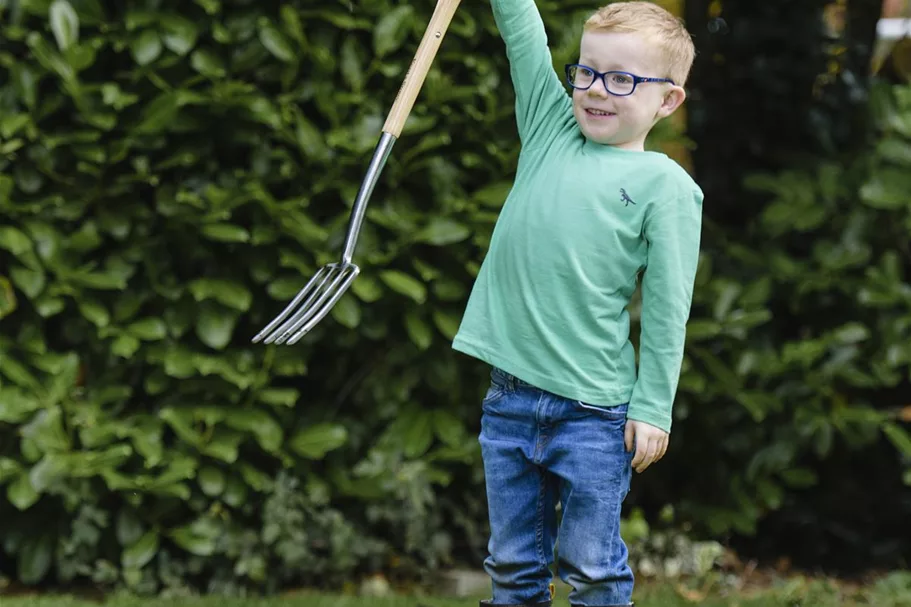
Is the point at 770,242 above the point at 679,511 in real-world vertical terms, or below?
above

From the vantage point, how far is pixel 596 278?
2740 millimetres

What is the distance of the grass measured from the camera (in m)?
4.05

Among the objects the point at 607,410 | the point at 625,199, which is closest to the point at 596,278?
the point at 625,199

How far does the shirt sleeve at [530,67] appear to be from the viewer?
2.93 m

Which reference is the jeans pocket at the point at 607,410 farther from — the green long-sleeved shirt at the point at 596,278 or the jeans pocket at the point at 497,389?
the jeans pocket at the point at 497,389

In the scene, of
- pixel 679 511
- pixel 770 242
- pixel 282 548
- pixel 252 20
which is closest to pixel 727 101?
pixel 770 242

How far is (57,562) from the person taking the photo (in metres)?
4.30

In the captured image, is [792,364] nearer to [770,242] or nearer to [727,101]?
[770,242]

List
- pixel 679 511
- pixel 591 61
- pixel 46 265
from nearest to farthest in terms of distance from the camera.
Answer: pixel 591 61
pixel 46 265
pixel 679 511

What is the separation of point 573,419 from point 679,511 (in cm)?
227

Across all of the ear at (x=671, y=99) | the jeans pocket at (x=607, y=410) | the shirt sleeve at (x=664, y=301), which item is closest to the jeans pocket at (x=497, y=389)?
the jeans pocket at (x=607, y=410)

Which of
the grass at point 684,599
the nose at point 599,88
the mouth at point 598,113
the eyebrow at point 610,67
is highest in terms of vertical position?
the eyebrow at point 610,67

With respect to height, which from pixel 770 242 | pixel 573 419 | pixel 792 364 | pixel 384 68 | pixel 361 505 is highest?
pixel 384 68

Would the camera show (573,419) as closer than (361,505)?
Yes
